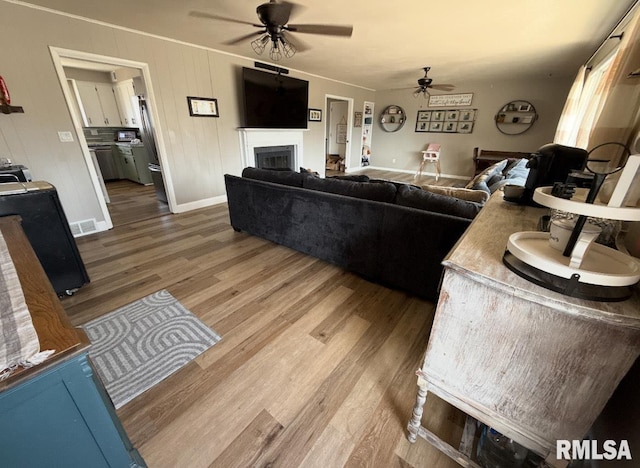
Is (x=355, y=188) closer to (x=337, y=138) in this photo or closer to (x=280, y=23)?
(x=280, y=23)

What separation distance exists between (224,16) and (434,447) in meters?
3.80

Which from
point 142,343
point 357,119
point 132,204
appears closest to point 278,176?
point 142,343

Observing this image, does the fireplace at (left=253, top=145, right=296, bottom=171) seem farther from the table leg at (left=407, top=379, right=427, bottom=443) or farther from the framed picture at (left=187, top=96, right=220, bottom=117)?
the table leg at (left=407, top=379, right=427, bottom=443)

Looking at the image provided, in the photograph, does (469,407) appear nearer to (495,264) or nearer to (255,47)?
(495,264)

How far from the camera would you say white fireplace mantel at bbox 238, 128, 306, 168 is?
15.0 ft

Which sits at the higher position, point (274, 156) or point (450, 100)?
point (450, 100)

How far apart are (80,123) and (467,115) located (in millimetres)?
7712

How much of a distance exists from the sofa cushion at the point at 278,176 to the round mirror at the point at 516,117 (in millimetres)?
6063

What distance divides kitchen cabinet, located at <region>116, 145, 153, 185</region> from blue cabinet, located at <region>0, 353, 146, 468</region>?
591 cm

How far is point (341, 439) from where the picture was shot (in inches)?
45.6

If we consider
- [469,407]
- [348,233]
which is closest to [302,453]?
[469,407]

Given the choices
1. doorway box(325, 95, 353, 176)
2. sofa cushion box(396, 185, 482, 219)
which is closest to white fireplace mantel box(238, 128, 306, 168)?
doorway box(325, 95, 353, 176)

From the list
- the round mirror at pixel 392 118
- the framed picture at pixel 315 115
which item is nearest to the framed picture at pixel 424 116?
the round mirror at pixel 392 118

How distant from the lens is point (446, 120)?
677 centimetres
